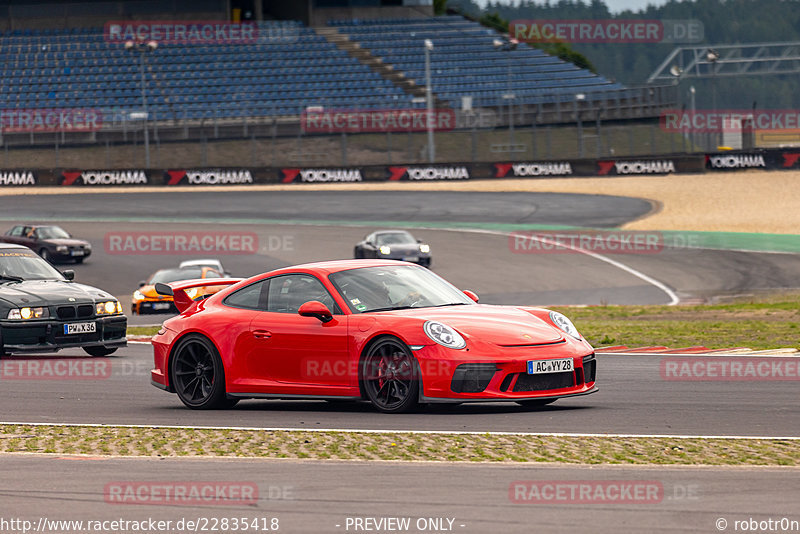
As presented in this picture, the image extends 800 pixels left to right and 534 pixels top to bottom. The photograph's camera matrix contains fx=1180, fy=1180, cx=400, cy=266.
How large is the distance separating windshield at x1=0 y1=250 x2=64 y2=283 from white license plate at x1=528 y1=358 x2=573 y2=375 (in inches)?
340

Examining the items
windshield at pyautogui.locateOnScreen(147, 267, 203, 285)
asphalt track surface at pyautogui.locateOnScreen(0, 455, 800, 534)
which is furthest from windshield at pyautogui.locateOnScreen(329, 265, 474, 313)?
windshield at pyautogui.locateOnScreen(147, 267, 203, 285)

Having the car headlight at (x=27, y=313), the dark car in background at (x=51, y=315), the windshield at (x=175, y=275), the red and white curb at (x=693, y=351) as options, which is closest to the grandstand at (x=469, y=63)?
the windshield at (x=175, y=275)

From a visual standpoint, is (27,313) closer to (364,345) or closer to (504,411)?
(364,345)

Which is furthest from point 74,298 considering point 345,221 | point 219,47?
point 219,47

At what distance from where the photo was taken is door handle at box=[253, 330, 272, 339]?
9.91 m

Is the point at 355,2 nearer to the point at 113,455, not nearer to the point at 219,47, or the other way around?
the point at 219,47

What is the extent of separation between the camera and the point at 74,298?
14.7 m

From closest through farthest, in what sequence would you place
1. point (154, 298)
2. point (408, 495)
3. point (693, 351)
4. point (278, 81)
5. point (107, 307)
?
point (408, 495), point (693, 351), point (107, 307), point (154, 298), point (278, 81)

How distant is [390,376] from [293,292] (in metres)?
1.29

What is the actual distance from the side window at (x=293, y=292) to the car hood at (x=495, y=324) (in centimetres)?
78

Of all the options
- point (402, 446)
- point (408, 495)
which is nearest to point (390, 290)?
point (402, 446)

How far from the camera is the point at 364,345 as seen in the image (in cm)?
932

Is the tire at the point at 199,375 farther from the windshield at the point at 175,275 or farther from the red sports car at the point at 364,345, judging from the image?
the windshield at the point at 175,275

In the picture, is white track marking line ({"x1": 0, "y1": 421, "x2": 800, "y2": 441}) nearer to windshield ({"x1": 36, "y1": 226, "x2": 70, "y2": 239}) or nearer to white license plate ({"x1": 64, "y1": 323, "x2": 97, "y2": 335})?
white license plate ({"x1": 64, "y1": 323, "x2": 97, "y2": 335})
